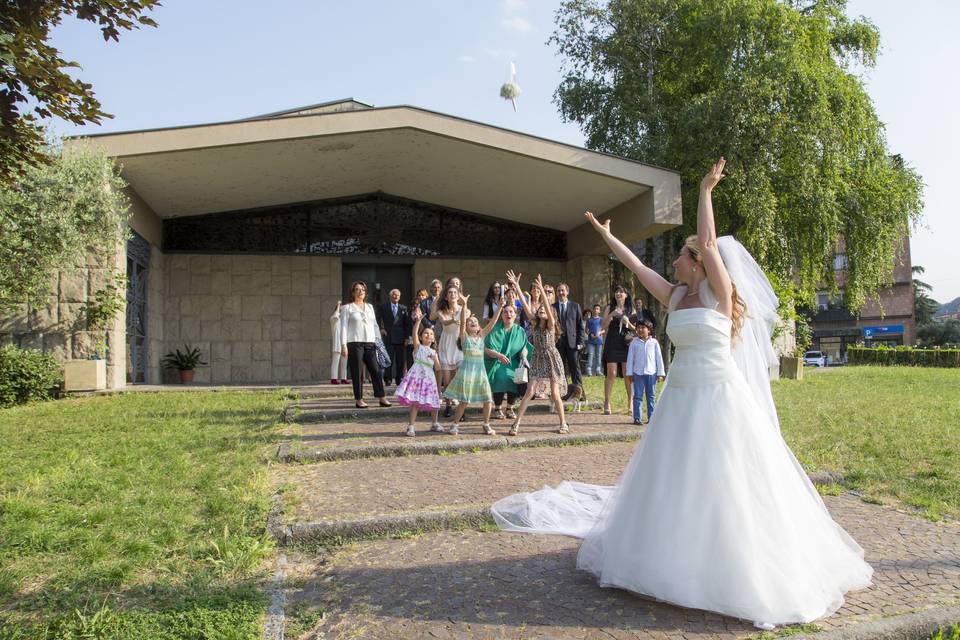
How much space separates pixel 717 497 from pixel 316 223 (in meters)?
17.2

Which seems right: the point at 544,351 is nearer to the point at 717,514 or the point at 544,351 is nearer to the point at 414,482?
the point at 414,482

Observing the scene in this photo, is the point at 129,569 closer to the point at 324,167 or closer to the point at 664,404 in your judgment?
the point at 664,404

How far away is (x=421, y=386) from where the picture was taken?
8195 mm

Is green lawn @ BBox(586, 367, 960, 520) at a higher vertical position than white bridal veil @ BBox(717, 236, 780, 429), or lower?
lower

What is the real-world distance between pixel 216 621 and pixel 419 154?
13.7 metres

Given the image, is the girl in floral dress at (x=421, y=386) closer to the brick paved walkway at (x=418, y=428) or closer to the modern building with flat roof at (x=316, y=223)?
the brick paved walkway at (x=418, y=428)

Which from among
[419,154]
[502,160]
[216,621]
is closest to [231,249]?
[419,154]

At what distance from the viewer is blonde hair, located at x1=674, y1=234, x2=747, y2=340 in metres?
3.87

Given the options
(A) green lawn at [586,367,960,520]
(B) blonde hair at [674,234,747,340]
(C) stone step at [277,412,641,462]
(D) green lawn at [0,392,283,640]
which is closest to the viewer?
(D) green lawn at [0,392,283,640]

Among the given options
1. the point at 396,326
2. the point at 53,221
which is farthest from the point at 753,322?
the point at 53,221

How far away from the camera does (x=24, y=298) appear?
11.9 metres

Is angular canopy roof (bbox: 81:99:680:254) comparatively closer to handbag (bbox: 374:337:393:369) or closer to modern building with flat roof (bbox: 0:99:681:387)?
modern building with flat roof (bbox: 0:99:681:387)

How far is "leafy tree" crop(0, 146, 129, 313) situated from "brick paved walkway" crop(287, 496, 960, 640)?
1008 centimetres

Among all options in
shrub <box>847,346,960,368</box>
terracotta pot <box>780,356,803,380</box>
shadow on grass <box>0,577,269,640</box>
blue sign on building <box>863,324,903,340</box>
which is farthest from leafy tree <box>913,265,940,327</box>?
shadow on grass <box>0,577,269,640</box>
